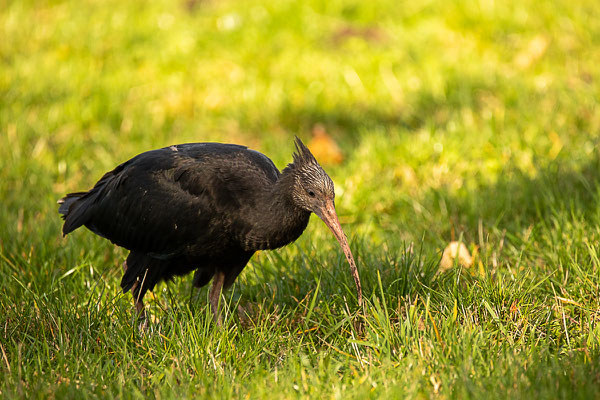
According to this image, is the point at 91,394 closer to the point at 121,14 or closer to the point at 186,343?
the point at 186,343

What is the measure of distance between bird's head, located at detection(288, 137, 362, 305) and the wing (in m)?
0.23

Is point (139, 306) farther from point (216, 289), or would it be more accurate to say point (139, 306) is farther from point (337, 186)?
point (337, 186)

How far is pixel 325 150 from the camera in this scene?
20.1 feet

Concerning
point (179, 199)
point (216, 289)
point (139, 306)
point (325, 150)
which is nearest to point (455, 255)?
point (216, 289)

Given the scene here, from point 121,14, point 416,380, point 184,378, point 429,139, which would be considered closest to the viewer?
point 416,380

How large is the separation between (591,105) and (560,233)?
2363mm

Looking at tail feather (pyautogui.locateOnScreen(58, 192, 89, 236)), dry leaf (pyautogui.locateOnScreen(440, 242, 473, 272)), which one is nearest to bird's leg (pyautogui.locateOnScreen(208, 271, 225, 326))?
tail feather (pyautogui.locateOnScreen(58, 192, 89, 236))

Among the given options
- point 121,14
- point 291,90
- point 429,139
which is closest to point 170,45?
point 121,14

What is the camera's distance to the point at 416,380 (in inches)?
111

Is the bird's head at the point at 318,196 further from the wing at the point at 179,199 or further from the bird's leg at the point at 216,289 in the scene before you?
the bird's leg at the point at 216,289

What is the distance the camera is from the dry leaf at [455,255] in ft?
13.5

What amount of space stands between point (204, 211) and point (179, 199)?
0.19 m

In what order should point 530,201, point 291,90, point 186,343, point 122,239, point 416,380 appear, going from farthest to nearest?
1. point 291,90
2. point 530,201
3. point 122,239
4. point 186,343
5. point 416,380

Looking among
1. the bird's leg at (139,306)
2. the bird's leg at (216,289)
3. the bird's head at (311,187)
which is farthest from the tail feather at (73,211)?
the bird's head at (311,187)
